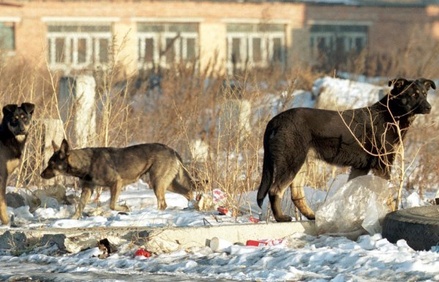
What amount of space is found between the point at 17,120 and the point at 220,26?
39171mm

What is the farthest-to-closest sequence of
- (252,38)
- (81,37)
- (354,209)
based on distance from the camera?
(252,38) < (81,37) < (354,209)

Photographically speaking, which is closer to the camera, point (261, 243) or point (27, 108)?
point (261, 243)

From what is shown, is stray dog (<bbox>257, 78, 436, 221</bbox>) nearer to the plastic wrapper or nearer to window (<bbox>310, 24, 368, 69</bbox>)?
the plastic wrapper

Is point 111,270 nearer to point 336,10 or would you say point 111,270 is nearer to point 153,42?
point 153,42

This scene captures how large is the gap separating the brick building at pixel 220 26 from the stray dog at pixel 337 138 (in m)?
30.4

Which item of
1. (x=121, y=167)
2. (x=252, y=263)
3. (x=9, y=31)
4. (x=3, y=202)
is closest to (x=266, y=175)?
(x=252, y=263)

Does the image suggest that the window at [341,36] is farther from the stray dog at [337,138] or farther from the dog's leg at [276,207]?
the dog's leg at [276,207]

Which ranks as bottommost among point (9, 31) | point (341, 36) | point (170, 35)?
point (341, 36)

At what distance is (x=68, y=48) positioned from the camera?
1737 inches

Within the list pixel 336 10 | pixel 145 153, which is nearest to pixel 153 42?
pixel 336 10

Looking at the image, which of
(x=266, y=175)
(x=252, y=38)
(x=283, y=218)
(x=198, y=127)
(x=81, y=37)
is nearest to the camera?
(x=283, y=218)

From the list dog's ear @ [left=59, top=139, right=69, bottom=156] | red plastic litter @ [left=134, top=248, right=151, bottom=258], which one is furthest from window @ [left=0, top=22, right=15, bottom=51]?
red plastic litter @ [left=134, top=248, right=151, bottom=258]

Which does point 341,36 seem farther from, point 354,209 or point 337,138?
point 354,209

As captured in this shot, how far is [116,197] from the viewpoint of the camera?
45.3 feet
